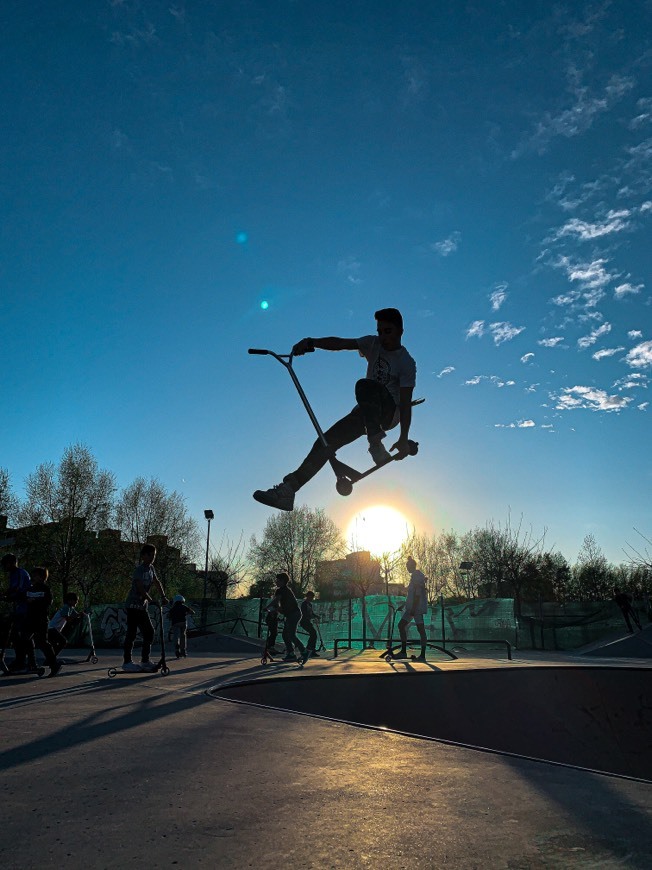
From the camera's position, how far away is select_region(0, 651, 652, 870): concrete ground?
4.79 ft

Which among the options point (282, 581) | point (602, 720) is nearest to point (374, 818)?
point (602, 720)

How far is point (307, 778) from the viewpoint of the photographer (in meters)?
2.19

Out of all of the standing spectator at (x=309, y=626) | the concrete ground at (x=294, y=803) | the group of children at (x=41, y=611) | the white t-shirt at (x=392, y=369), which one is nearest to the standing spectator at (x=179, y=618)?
the standing spectator at (x=309, y=626)

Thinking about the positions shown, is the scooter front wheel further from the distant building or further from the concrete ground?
the distant building

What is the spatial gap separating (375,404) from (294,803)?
341 cm

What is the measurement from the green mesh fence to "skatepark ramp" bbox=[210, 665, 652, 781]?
14967mm

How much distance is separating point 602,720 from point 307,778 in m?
4.50

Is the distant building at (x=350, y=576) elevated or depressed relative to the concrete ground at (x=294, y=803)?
elevated

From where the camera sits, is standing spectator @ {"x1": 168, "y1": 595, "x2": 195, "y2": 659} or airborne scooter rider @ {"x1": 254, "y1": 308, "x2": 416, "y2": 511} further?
standing spectator @ {"x1": 168, "y1": 595, "x2": 195, "y2": 659}

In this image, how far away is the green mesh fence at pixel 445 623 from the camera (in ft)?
72.4

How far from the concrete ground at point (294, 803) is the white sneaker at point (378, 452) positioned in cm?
256

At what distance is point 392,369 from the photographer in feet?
16.6

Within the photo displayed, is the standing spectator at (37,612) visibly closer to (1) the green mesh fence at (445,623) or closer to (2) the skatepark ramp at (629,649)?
(1) the green mesh fence at (445,623)

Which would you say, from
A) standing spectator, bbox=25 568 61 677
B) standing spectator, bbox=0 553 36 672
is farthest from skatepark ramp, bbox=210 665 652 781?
standing spectator, bbox=0 553 36 672
